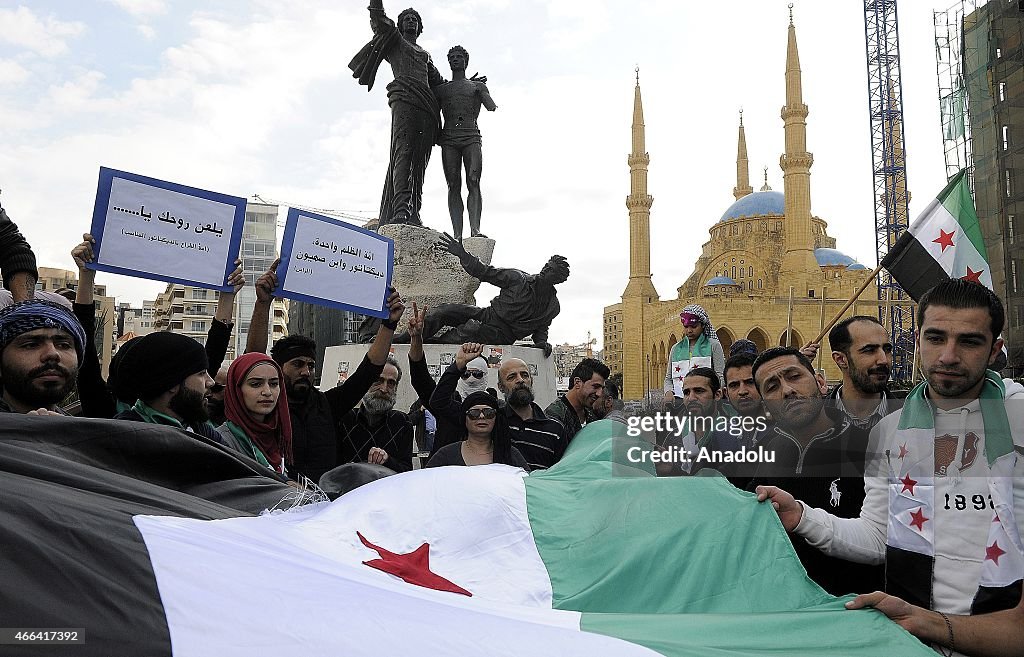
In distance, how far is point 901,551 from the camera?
2152 millimetres

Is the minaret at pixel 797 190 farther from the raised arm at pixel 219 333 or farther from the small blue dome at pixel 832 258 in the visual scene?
the raised arm at pixel 219 333

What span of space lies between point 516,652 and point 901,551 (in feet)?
3.77

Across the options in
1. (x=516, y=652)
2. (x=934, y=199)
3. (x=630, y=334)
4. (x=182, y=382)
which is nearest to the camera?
(x=516, y=652)

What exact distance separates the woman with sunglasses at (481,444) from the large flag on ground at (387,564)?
1.12 m

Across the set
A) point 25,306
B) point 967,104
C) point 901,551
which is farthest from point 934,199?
point 967,104

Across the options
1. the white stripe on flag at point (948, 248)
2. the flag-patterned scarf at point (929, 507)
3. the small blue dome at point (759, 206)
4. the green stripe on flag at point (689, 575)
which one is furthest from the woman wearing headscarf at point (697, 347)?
the small blue dome at point (759, 206)

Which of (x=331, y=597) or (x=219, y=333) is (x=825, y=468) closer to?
(x=331, y=597)

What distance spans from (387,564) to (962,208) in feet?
13.3

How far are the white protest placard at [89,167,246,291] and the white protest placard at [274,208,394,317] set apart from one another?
0.38 meters

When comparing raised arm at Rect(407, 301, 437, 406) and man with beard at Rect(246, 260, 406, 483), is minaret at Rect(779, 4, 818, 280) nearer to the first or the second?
raised arm at Rect(407, 301, 437, 406)

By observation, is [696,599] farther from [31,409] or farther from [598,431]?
[31,409]

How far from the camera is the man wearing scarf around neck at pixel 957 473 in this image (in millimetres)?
1969

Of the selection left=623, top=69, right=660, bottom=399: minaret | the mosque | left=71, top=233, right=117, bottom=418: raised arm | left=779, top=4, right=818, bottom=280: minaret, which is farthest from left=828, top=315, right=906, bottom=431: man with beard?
left=623, top=69, right=660, bottom=399: minaret

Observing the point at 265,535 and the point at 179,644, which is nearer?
the point at 179,644
